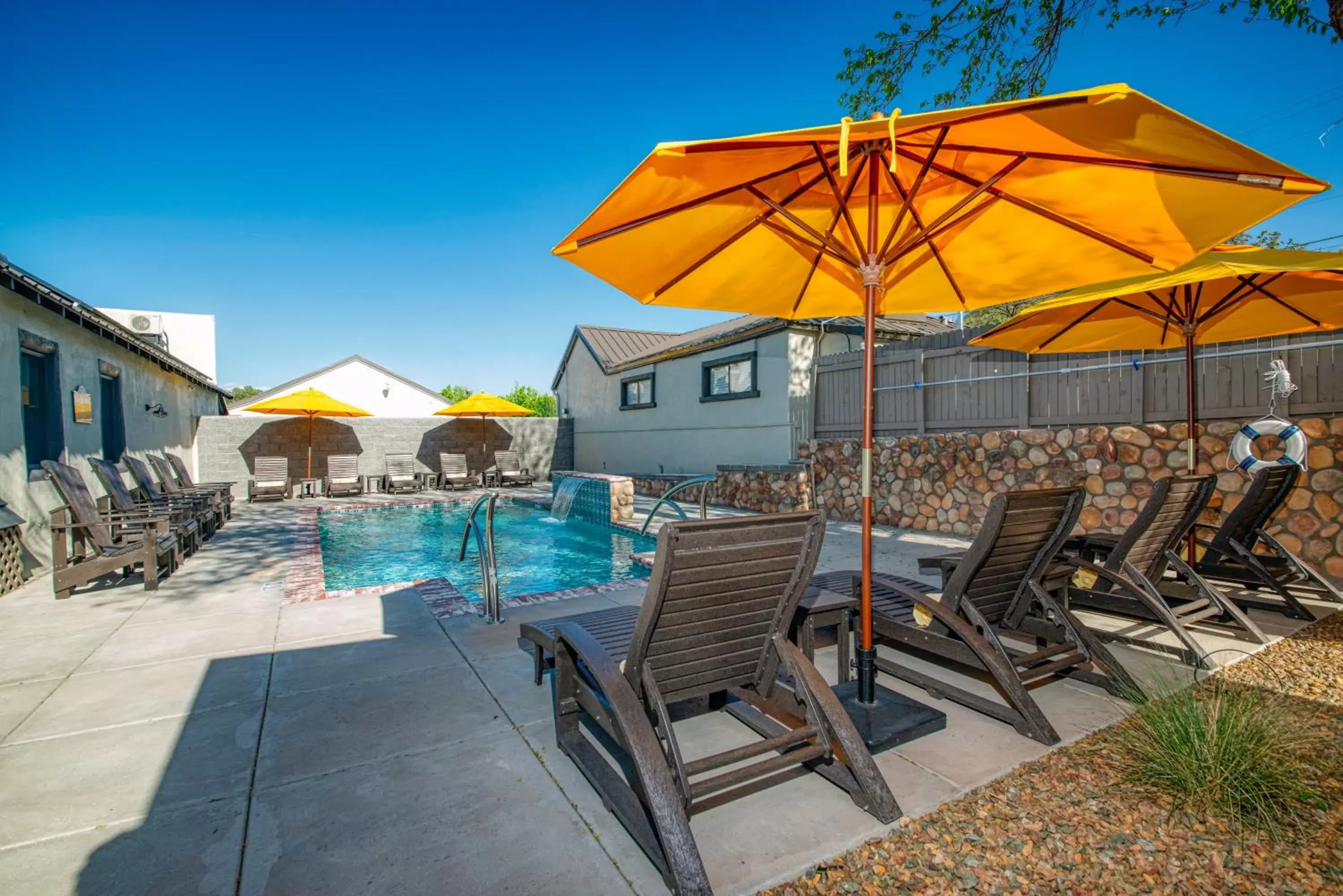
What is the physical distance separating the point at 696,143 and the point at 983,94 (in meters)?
7.93

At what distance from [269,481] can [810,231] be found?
16.3 m

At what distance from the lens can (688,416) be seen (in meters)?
14.4

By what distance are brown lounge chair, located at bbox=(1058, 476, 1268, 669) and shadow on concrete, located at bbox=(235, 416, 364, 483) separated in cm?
1786

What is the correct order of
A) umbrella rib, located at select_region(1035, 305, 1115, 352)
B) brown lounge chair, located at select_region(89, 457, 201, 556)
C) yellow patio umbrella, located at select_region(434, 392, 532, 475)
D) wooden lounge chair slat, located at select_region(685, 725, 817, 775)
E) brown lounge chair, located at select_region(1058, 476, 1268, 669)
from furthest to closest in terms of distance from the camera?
yellow patio umbrella, located at select_region(434, 392, 532, 475), brown lounge chair, located at select_region(89, 457, 201, 556), umbrella rib, located at select_region(1035, 305, 1115, 352), brown lounge chair, located at select_region(1058, 476, 1268, 669), wooden lounge chair slat, located at select_region(685, 725, 817, 775)

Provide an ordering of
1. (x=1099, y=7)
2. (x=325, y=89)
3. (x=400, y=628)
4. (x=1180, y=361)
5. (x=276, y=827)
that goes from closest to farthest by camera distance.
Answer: (x=276, y=827)
(x=400, y=628)
(x=1180, y=361)
(x=1099, y=7)
(x=325, y=89)

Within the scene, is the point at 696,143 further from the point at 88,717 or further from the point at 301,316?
the point at 301,316

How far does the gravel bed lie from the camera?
6.23ft

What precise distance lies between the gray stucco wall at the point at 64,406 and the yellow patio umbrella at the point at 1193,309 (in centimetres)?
986

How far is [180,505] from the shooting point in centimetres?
802

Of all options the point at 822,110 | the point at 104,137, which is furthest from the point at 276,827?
the point at 104,137

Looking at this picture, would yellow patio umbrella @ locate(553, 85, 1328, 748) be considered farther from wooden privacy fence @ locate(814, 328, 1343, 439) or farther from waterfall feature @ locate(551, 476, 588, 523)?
waterfall feature @ locate(551, 476, 588, 523)

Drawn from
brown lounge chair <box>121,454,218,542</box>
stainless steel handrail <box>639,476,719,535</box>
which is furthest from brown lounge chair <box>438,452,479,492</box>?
brown lounge chair <box>121,454,218,542</box>

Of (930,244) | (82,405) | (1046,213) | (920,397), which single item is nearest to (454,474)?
(82,405)

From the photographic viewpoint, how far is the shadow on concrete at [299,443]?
52.7 feet
